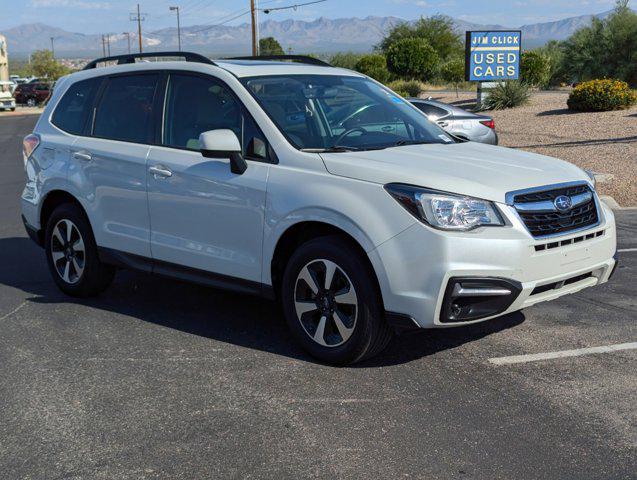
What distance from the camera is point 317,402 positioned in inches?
189

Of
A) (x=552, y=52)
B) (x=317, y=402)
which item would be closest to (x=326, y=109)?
(x=317, y=402)

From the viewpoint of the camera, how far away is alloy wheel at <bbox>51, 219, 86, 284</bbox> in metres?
7.02

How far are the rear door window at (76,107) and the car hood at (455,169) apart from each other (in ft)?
8.61

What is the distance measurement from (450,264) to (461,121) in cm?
1201

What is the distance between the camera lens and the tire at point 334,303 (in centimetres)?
504

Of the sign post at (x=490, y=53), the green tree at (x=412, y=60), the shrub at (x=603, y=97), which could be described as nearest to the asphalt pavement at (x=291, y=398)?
the shrub at (x=603, y=97)

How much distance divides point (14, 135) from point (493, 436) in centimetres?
3039

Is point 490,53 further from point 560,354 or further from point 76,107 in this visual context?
point 560,354

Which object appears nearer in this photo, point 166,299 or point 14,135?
point 166,299

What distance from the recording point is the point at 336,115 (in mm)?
5973

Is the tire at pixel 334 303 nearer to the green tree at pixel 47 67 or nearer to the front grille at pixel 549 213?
the front grille at pixel 549 213

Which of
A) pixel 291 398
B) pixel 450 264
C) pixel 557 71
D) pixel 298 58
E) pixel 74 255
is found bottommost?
pixel 291 398

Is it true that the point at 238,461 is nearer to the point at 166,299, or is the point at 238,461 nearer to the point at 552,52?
the point at 166,299

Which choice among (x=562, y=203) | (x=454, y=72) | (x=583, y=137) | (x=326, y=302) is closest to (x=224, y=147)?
(x=326, y=302)
